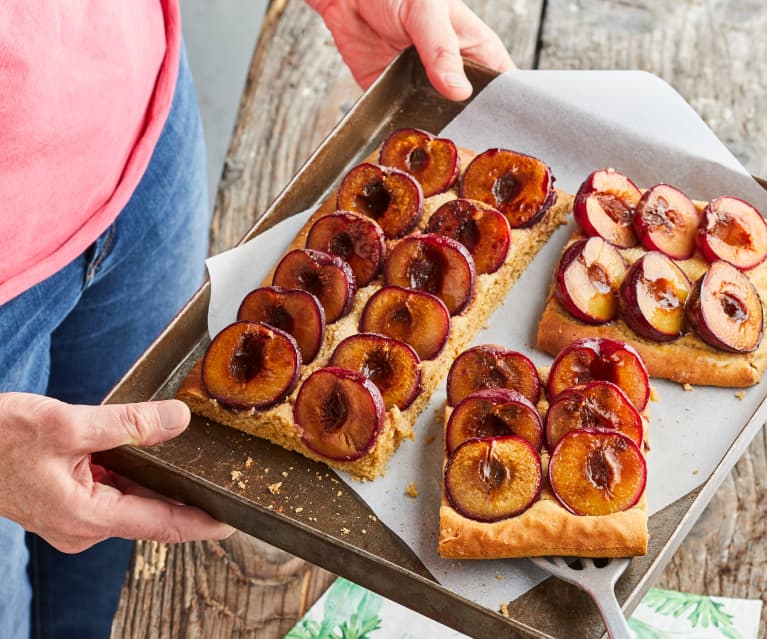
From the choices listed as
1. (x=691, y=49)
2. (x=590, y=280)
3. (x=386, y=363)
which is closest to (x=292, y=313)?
(x=386, y=363)

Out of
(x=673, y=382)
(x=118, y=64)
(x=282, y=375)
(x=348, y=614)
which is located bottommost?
(x=348, y=614)

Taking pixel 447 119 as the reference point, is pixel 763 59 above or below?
above

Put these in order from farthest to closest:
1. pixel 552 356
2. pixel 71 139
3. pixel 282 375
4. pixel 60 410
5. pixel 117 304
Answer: pixel 117 304 < pixel 552 356 < pixel 282 375 < pixel 71 139 < pixel 60 410

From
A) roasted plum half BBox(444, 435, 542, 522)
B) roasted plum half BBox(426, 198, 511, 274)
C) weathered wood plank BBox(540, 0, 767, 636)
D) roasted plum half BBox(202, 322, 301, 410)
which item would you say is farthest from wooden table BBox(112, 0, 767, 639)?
roasted plum half BBox(444, 435, 542, 522)

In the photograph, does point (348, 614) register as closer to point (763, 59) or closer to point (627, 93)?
point (627, 93)

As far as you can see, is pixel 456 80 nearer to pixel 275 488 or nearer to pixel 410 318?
pixel 410 318

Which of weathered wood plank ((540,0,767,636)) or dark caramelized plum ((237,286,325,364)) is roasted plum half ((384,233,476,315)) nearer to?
dark caramelized plum ((237,286,325,364))

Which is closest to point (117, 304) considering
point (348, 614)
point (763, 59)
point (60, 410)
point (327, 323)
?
point (327, 323)
